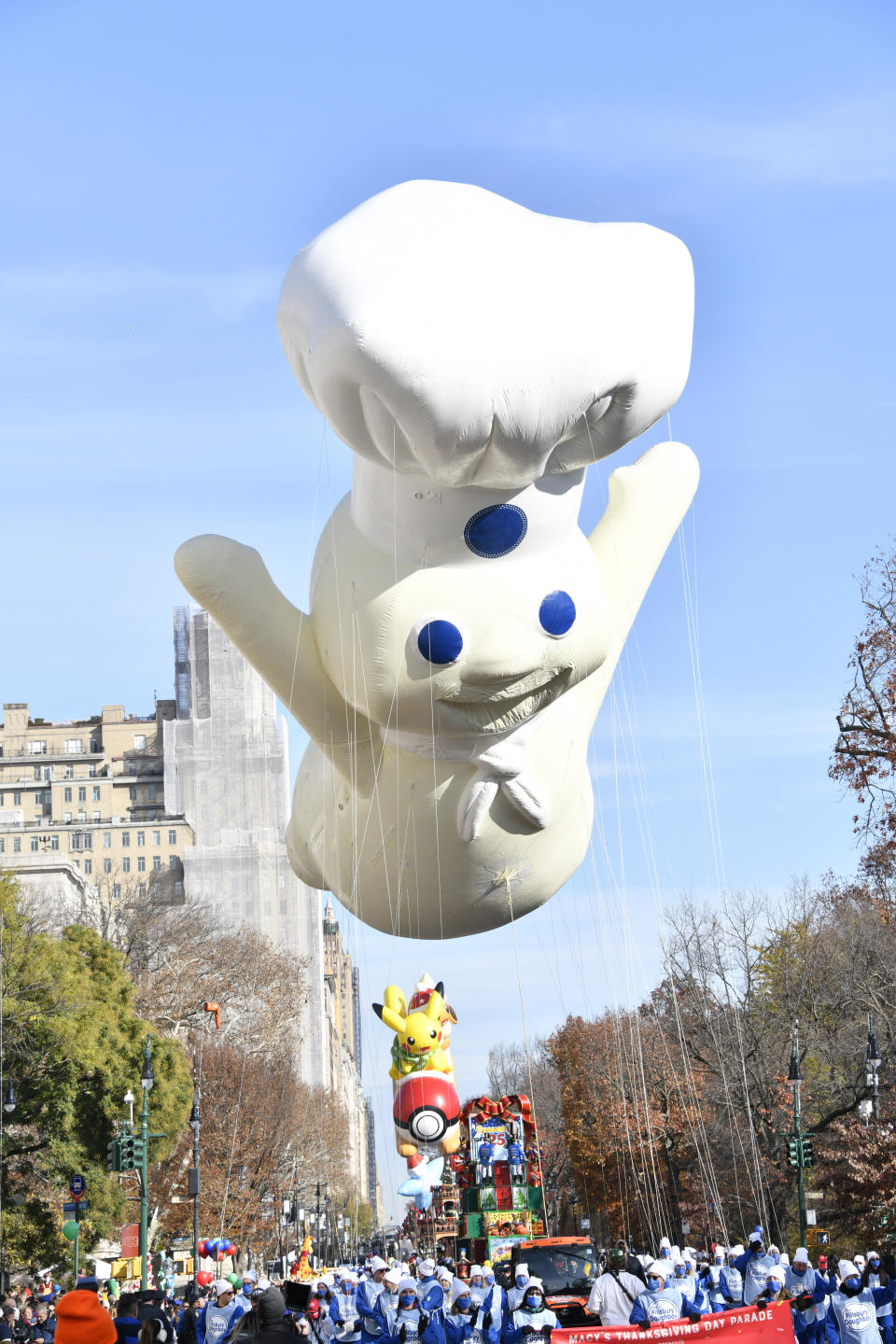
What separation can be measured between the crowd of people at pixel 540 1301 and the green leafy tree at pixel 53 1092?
43.6 ft

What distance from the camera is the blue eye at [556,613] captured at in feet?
38.5

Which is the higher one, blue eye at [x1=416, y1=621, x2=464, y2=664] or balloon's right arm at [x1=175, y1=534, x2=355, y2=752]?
balloon's right arm at [x1=175, y1=534, x2=355, y2=752]

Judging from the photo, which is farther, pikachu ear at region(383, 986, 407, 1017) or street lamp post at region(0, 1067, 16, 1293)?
street lamp post at region(0, 1067, 16, 1293)

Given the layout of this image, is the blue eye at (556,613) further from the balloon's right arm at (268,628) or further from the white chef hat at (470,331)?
the balloon's right arm at (268,628)

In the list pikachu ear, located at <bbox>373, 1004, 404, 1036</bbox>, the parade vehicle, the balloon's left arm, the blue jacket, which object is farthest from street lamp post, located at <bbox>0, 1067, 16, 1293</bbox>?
the balloon's left arm

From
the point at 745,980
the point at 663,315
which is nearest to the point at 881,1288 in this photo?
the point at 663,315

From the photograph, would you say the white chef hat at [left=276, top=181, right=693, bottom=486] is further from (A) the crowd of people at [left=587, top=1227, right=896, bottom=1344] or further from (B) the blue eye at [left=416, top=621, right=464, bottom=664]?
(A) the crowd of people at [left=587, top=1227, right=896, bottom=1344]

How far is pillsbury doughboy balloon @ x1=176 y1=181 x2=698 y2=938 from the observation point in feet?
35.1

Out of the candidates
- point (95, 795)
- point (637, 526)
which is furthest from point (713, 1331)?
point (95, 795)

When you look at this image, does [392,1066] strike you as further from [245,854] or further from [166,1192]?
[245,854]

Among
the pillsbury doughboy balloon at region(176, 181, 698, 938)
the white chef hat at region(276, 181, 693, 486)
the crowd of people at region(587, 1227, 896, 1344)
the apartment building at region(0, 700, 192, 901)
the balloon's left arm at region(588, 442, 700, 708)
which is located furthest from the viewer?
the apartment building at region(0, 700, 192, 901)

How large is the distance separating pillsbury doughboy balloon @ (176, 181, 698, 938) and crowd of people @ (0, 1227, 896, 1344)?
12.2ft

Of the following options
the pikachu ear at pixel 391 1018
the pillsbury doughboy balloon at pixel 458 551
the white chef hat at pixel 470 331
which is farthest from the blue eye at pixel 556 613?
the pikachu ear at pixel 391 1018

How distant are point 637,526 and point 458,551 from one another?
281 centimetres
